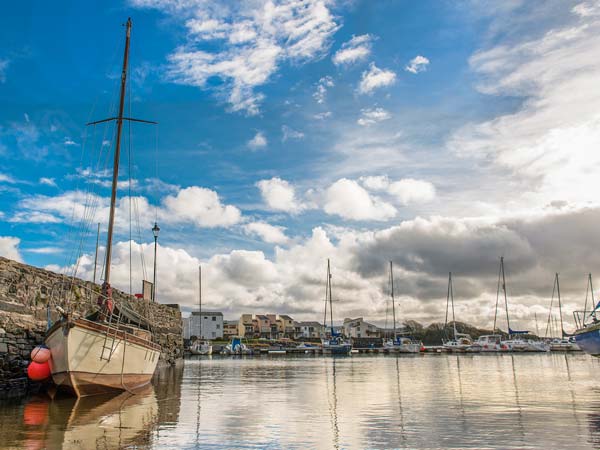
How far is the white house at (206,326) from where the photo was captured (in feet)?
383

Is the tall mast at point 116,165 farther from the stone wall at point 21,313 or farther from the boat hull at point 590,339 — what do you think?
the boat hull at point 590,339

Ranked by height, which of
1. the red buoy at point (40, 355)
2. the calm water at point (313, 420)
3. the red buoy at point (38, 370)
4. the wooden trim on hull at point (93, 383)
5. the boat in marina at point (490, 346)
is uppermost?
the red buoy at point (40, 355)

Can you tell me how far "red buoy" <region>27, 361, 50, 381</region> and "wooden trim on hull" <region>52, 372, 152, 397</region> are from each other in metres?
0.31

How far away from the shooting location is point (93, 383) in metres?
16.7

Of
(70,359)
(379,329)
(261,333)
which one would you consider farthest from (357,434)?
(379,329)

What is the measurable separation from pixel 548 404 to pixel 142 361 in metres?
14.6

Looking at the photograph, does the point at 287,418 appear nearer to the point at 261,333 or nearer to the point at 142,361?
the point at 142,361

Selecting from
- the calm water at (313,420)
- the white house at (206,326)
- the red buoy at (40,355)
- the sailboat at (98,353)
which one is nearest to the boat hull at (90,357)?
the sailboat at (98,353)

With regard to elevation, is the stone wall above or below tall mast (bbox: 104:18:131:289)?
below

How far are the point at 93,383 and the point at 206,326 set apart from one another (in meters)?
104

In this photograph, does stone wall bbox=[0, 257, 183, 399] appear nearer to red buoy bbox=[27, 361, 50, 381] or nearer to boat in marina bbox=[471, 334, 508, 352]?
red buoy bbox=[27, 361, 50, 381]

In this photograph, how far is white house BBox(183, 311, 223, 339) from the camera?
117 m

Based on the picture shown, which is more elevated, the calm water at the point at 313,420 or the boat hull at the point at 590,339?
the boat hull at the point at 590,339

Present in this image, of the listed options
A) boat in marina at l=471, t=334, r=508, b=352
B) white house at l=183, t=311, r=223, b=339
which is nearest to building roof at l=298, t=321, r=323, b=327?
white house at l=183, t=311, r=223, b=339
